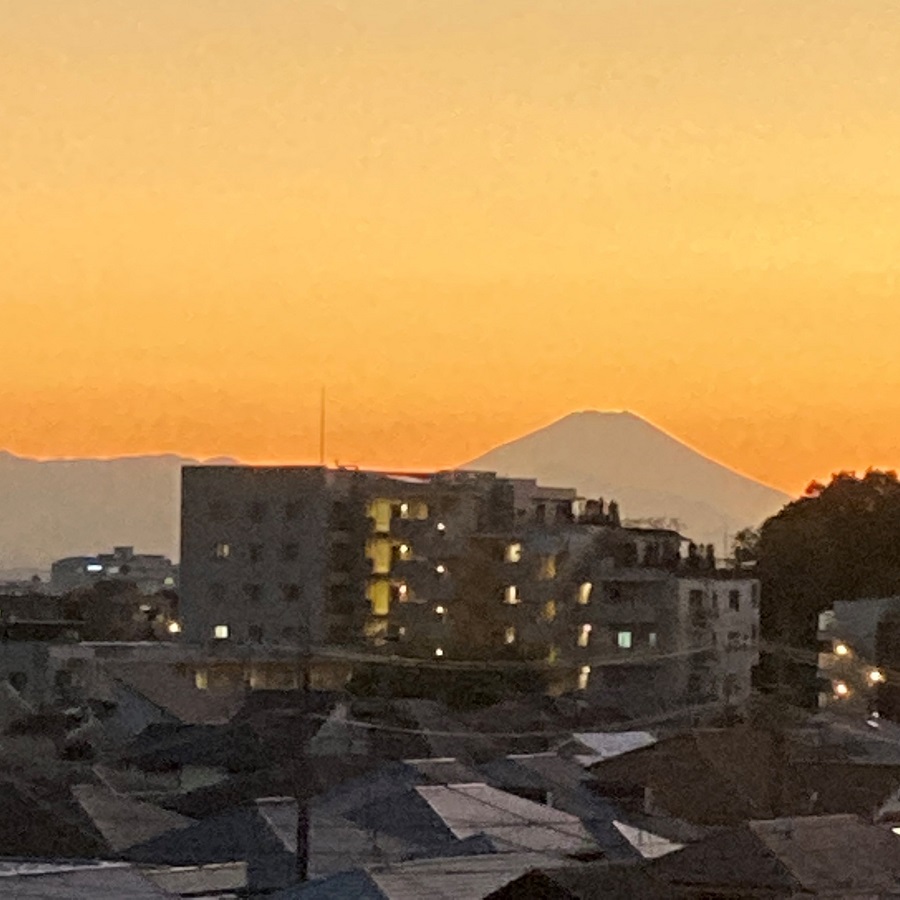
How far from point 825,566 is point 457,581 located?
40.0 ft

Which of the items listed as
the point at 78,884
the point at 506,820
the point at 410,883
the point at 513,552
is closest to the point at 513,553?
the point at 513,552

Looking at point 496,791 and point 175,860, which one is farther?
point 496,791

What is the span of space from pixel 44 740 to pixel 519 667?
16.1m

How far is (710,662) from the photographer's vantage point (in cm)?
5691

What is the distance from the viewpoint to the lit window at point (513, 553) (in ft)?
192

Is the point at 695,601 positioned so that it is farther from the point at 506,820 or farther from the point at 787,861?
the point at 787,861

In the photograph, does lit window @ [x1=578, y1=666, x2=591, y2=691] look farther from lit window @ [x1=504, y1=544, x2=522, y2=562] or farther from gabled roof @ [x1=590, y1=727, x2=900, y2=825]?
gabled roof @ [x1=590, y1=727, x2=900, y2=825]

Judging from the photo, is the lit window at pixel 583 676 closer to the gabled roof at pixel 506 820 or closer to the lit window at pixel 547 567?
the lit window at pixel 547 567

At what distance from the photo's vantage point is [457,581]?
58875 mm

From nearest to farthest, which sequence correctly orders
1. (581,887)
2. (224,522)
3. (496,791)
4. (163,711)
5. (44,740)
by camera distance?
1. (581,887)
2. (496,791)
3. (44,740)
4. (163,711)
5. (224,522)

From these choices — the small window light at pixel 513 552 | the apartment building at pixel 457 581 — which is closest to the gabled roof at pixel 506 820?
the apartment building at pixel 457 581

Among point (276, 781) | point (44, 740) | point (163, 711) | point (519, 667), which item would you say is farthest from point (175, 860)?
point (519, 667)

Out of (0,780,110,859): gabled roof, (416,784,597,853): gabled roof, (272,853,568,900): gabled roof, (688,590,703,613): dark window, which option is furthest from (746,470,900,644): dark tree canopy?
(272,853,568,900): gabled roof

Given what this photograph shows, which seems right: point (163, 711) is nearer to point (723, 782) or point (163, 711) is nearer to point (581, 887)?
point (723, 782)
